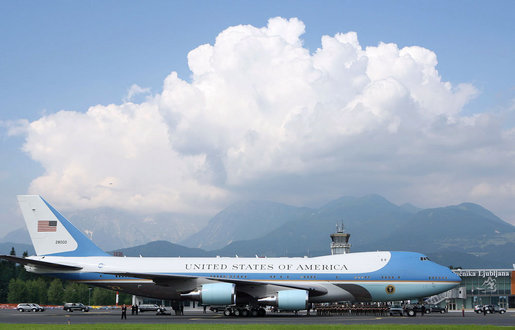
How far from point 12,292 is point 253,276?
7792 centimetres

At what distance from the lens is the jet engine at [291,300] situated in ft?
145

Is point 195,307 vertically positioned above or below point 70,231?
below

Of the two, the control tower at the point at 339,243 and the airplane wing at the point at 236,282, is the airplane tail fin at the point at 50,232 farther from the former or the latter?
the control tower at the point at 339,243

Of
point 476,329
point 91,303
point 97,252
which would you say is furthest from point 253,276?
point 91,303

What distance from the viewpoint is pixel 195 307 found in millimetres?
78250

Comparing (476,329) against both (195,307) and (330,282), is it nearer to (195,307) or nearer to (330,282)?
(330,282)

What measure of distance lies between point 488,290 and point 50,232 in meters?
72.3

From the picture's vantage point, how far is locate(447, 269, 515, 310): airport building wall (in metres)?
93.8

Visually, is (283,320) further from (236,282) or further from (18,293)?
(18,293)

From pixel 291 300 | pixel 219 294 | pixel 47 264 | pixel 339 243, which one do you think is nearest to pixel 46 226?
pixel 47 264

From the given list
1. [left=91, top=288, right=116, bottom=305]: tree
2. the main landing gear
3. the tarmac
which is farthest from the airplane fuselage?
[left=91, top=288, right=116, bottom=305]: tree

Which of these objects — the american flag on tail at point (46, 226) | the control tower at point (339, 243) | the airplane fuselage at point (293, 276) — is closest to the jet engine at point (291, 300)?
the airplane fuselage at point (293, 276)

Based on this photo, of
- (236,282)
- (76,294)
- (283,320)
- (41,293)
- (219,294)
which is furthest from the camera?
(76,294)

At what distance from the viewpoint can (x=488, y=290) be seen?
310 ft
